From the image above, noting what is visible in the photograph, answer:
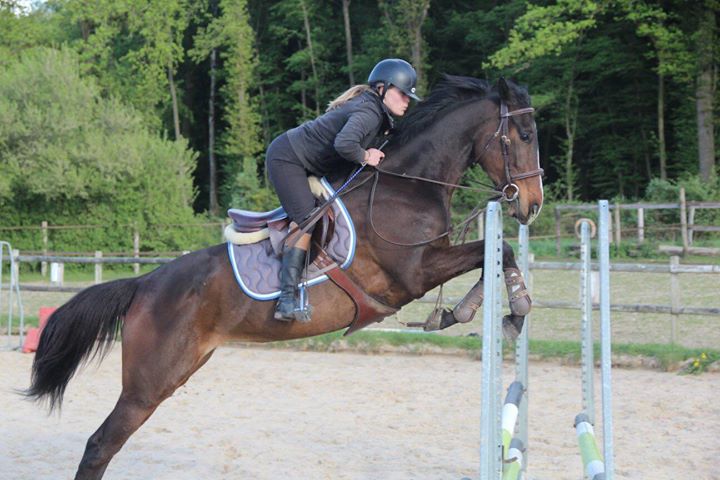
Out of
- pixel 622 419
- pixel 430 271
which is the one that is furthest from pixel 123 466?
pixel 622 419

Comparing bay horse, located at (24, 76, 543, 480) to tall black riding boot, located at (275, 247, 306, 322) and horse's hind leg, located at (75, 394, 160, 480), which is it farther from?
tall black riding boot, located at (275, 247, 306, 322)

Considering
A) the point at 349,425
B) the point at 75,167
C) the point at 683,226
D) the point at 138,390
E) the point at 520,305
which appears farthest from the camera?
the point at 75,167

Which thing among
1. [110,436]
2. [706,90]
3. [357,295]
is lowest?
[110,436]

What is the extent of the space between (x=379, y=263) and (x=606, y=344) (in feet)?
5.03

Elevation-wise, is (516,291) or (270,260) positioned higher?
(270,260)

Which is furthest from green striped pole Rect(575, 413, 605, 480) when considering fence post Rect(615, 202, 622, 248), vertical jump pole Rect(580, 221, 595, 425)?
fence post Rect(615, 202, 622, 248)

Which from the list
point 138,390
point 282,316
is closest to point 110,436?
point 138,390

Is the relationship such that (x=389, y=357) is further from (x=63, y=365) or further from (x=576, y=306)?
(x=63, y=365)

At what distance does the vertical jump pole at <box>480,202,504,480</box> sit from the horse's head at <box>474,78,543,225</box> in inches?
42.8

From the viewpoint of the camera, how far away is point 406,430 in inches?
274

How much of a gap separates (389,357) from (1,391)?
4400 mm

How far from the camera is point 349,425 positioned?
7195 mm

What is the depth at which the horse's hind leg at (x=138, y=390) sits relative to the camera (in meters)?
4.75

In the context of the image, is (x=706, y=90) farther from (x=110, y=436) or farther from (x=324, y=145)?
(x=110, y=436)
